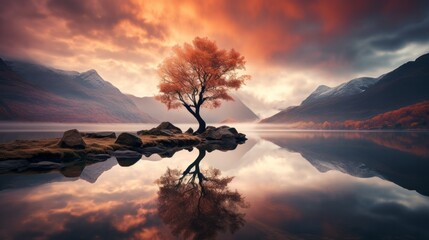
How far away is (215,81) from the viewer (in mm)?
40531

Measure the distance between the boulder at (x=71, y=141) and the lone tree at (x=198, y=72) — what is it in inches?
918

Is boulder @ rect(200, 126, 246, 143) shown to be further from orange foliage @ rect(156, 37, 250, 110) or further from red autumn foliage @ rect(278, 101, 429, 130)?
red autumn foliage @ rect(278, 101, 429, 130)

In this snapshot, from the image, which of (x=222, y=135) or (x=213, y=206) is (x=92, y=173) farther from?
(x=222, y=135)

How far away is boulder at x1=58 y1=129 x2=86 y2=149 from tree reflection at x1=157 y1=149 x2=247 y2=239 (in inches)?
392

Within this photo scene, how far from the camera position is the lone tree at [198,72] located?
128ft

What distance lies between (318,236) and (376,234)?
1288 mm

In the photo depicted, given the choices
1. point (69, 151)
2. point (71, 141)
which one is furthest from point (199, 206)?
point (71, 141)

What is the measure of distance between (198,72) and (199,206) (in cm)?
3502

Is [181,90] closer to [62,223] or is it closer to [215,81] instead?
[215,81]

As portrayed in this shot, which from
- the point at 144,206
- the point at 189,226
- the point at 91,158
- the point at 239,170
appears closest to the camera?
the point at 189,226

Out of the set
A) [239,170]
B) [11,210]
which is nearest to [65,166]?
[11,210]

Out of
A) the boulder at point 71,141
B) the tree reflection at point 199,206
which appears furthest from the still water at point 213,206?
the boulder at point 71,141

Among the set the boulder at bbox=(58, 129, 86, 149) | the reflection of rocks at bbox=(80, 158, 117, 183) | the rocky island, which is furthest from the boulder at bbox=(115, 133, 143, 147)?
the reflection of rocks at bbox=(80, 158, 117, 183)

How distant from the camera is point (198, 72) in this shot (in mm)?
40094
